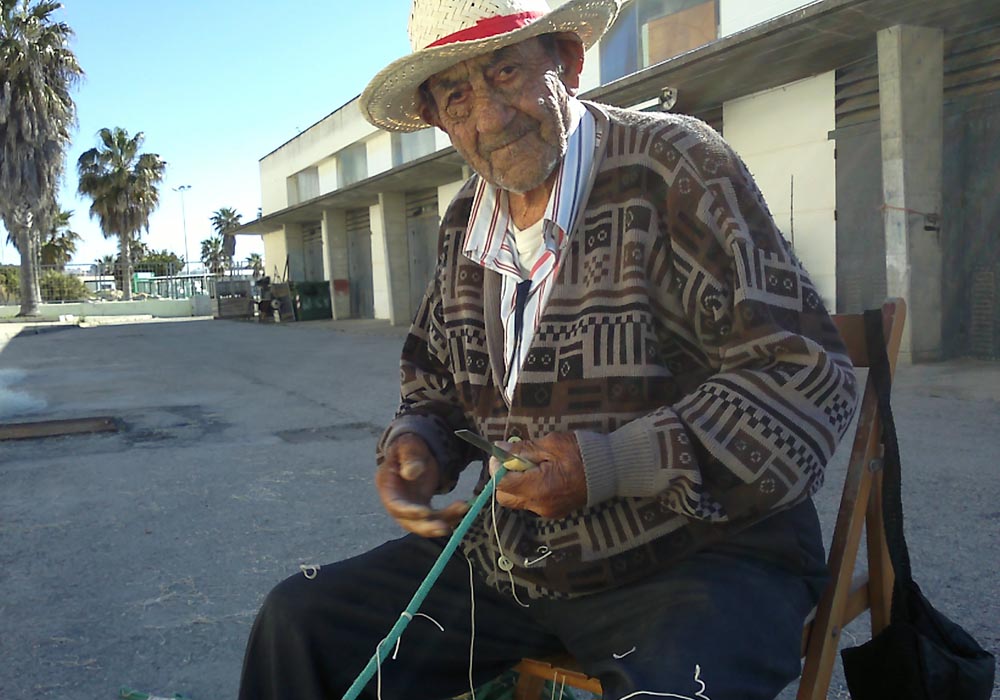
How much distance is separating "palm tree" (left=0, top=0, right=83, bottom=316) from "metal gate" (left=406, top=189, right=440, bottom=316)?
19.6 m

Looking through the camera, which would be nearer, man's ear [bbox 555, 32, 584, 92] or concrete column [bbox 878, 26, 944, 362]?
man's ear [bbox 555, 32, 584, 92]

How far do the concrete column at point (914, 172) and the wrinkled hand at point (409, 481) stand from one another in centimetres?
743

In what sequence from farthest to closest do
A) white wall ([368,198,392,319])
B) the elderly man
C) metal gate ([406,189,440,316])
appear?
white wall ([368,198,392,319]) → metal gate ([406,189,440,316]) → the elderly man

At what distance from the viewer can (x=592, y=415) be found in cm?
142

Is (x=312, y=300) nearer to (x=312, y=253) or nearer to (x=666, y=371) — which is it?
(x=312, y=253)

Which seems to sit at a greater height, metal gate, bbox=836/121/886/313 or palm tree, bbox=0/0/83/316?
palm tree, bbox=0/0/83/316

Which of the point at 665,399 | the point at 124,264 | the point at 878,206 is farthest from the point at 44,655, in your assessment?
the point at 124,264

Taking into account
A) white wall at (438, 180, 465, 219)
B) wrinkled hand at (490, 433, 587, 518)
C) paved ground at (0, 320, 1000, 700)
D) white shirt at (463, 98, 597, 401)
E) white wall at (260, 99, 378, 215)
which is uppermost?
white wall at (260, 99, 378, 215)

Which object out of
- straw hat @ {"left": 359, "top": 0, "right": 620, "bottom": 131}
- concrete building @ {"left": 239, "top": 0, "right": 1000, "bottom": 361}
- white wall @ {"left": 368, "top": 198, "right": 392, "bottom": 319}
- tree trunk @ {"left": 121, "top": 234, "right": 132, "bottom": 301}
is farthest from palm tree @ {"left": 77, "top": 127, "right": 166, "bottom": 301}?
straw hat @ {"left": 359, "top": 0, "right": 620, "bottom": 131}

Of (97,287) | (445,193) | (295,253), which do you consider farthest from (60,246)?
(445,193)

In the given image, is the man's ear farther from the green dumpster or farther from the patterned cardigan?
the green dumpster

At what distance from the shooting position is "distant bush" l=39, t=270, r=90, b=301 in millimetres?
42344

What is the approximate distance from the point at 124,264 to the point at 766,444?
46992 millimetres

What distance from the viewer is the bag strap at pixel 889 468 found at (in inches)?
59.5
